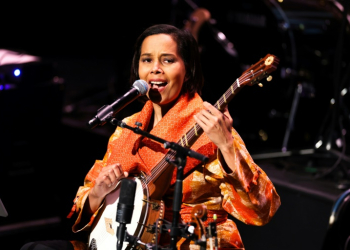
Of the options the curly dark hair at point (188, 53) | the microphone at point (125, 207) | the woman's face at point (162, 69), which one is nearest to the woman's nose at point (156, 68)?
the woman's face at point (162, 69)

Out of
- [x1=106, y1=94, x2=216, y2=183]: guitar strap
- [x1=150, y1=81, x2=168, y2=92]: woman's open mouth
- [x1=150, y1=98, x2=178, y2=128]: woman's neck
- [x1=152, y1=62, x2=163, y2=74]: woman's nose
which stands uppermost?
[x1=152, y1=62, x2=163, y2=74]: woman's nose

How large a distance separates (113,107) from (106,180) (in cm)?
54

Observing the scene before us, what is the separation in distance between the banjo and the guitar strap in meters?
0.10

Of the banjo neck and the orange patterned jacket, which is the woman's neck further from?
the banjo neck

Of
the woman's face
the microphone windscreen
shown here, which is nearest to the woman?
the woman's face

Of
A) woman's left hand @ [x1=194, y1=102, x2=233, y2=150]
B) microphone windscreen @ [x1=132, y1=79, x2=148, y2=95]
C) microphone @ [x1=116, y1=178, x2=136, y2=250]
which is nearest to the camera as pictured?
microphone @ [x1=116, y1=178, x2=136, y2=250]

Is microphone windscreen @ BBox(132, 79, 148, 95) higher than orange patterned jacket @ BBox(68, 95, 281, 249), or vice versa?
microphone windscreen @ BBox(132, 79, 148, 95)

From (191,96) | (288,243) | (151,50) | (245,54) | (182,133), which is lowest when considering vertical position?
(288,243)

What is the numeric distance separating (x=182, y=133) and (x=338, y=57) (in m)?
2.05

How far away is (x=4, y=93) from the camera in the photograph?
14.8ft

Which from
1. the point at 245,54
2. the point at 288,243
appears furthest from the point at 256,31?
the point at 288,243

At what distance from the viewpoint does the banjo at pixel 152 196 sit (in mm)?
2316

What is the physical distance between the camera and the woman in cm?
247

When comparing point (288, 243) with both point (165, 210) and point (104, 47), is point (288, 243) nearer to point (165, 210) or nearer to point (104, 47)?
point (165, 210)
